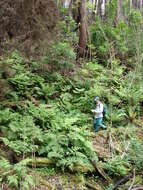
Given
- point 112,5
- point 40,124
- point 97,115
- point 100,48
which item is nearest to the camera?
point 40,124

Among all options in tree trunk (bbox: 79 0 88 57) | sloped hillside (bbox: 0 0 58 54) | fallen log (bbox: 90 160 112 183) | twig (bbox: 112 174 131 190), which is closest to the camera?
sloped hillside (bbox: 0 0 58 54)

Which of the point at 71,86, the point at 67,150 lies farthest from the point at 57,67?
the point at 67,150

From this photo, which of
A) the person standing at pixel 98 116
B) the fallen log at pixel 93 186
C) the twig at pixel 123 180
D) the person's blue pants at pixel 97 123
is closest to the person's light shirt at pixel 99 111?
the person standing at pixel 98 116

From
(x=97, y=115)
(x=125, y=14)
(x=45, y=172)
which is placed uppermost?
(x=125, y=14)

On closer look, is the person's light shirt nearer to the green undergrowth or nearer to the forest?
the forest

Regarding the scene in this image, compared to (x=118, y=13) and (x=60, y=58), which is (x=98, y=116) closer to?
(x=60, y=58)

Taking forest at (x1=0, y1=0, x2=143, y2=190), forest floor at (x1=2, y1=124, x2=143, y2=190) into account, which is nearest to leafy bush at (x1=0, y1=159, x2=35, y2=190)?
forest at (x1=0, y1=0, x2=143, y2=190)

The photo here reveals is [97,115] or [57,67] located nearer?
[97,115]

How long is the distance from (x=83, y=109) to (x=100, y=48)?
473 cm

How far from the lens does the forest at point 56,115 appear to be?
5.84 meters

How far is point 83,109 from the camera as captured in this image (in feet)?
30.4

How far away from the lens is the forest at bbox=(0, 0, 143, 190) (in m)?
5.84

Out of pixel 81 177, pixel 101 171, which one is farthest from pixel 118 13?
pixel 81 177

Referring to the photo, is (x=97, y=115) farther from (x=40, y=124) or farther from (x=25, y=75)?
(x=25, y=75)
